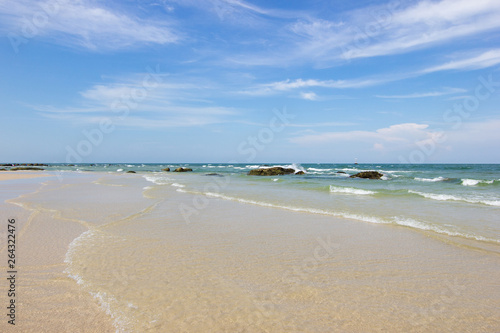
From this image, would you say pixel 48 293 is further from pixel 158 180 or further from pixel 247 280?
pixel 158 180

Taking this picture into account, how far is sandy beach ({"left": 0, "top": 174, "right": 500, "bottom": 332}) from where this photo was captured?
12.5 feet

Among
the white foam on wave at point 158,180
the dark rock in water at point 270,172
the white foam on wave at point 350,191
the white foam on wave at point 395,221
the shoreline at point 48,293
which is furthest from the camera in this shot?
the dark rock in water at point 270,172

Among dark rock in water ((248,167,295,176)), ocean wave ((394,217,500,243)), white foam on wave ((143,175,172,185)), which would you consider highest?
dark rock in water ((248,167,295,176))

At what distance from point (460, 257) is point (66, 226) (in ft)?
33.3

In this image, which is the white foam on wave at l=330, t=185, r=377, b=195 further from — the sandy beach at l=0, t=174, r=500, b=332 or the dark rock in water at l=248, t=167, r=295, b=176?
the dark rock in water at l=248, t=167, r=295, b=176

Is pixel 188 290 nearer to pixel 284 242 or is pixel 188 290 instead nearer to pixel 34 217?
pixel 284 242

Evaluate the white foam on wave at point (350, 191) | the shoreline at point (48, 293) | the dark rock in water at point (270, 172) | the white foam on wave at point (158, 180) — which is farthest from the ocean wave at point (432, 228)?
the dark rock in water at point (270, 172)

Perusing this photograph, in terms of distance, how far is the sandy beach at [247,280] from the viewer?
3.81 metres

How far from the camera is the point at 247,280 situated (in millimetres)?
5109

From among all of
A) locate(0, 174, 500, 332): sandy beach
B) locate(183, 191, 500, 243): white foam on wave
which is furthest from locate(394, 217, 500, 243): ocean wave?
locate(0, 174, 500, 332): sandy beach

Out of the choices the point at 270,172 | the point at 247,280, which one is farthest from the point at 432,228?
the point at 270,172

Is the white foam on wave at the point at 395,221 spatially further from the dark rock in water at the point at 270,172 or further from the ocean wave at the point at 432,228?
the dark rock in water at the point at 270,172

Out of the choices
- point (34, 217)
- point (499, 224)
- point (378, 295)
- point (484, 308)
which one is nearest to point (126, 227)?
point (34, 217)

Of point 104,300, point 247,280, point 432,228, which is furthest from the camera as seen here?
point 432,228
